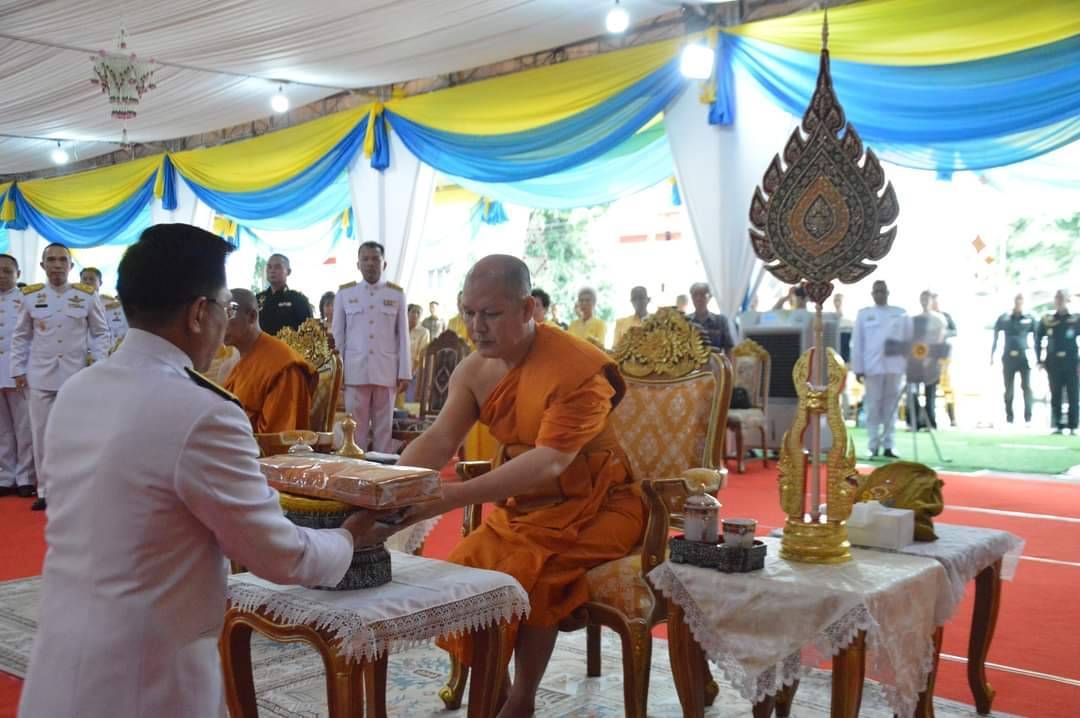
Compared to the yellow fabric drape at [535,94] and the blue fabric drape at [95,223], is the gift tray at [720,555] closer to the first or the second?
the yellow fabric drape at [535,94]

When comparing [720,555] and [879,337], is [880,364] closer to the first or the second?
[879,337]

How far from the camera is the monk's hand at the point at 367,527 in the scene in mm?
1874

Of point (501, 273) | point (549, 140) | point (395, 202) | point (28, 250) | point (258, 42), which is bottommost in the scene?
point (501, 273)

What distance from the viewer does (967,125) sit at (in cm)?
635

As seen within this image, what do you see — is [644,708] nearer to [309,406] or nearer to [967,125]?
[309,406]

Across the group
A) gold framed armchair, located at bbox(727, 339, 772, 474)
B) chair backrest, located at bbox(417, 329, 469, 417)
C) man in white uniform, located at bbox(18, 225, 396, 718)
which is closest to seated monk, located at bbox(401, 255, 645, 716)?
man in white uniform, located at bbox(18, 225, 396, 718)

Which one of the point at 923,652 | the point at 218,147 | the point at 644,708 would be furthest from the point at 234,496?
the point at 218,147

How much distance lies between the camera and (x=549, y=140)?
8.48 meters

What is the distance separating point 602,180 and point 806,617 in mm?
7082

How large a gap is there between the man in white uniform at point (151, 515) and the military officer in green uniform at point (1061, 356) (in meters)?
11.0

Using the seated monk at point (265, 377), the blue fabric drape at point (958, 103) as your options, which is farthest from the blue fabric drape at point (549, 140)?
the seated monk at point (265, 377)

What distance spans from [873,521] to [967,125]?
467 cm

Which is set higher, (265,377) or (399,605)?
(265,377)

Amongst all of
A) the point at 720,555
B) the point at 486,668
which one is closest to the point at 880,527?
the point at 720,555
